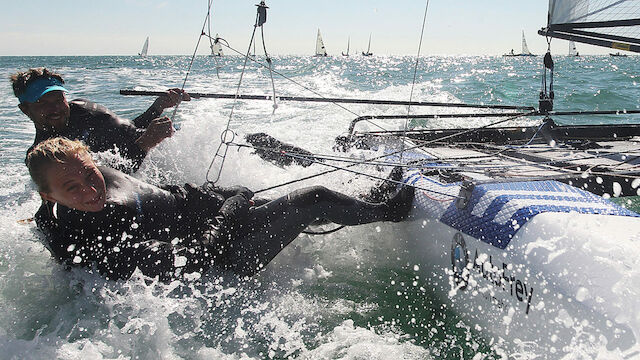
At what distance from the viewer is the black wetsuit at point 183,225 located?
2125 mm

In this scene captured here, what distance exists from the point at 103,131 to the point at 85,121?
5.2 inches

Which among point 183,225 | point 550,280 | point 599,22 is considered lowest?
point 183,225

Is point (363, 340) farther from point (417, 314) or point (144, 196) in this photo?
point (144, 196)

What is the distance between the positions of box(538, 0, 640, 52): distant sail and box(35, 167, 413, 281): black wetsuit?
2.24 metres

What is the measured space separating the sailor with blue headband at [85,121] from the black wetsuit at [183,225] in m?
0.58

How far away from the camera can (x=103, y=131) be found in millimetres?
3168

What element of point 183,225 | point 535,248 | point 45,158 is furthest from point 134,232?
point 535,248

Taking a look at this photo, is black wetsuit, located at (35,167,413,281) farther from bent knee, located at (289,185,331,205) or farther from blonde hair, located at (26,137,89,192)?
blonde hair, located at (26,137,89,192)

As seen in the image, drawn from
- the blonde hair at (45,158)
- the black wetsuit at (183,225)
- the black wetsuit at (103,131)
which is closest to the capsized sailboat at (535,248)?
the black wetsuit at (183,225)

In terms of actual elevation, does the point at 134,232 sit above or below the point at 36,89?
below

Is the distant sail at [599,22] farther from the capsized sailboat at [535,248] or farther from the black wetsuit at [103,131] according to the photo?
the black wetsuit at [103,131]

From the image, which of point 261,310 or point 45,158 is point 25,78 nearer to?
point 45,158

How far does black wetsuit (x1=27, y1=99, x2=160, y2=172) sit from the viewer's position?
304cm

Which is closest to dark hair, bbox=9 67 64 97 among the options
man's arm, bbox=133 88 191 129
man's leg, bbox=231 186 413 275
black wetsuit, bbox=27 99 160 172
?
black wetsuit, bbox=27 99 160 172
